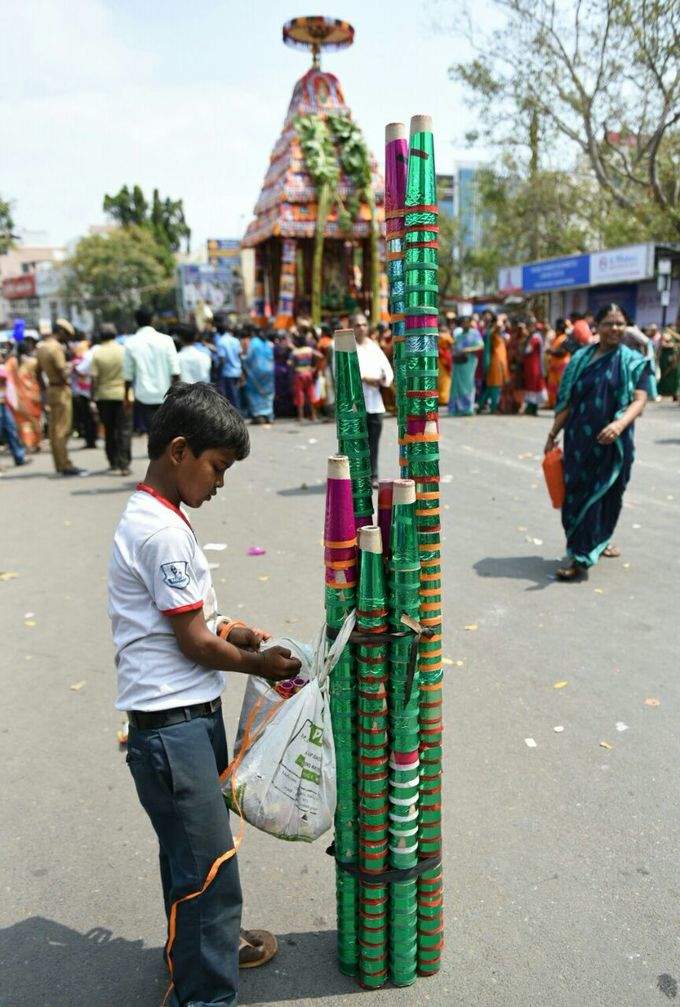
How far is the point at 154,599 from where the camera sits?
1735 mm

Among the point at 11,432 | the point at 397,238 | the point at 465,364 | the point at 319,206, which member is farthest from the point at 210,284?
the point at 397,238

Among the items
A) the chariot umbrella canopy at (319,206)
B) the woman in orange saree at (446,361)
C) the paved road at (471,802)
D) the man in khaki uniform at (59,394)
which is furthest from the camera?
the chariot umbrella canopy at (319,206)

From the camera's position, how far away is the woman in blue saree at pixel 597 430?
509cm

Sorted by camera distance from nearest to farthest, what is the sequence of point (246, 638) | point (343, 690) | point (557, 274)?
point (343, 690), point (246, 638), point (557, 274)

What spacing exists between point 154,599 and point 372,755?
70cm

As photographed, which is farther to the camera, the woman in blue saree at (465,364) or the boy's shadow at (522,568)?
the woman in blue saree at (465,364)

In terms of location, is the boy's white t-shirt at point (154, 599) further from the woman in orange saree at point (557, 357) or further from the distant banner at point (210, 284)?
the distant banner at point (210, 284)

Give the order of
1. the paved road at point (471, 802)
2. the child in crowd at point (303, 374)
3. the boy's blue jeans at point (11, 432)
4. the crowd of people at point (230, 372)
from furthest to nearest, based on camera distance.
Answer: the child in crowd at point (303, 374) → the boy's blue jeans at point (11, 432) → the crowd of people at point (230, 372) → the paved road at point (471, 802)

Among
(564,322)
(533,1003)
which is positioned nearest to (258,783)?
(533,1003)

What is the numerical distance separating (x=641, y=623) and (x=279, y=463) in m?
6.30

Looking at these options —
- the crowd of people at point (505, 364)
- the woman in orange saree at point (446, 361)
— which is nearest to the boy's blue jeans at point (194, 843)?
the crowd of people at point (505, 364)

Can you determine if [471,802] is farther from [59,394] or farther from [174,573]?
[59,394]

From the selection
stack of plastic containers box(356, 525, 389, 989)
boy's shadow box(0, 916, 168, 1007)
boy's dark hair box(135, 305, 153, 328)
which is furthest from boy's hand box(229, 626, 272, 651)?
boy's dark hair box(135, 305, 153, 328)

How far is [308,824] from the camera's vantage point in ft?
6.08
